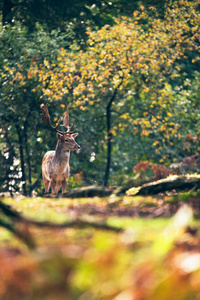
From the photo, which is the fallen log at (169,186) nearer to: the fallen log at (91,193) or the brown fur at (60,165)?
the fallen log at (91,193)

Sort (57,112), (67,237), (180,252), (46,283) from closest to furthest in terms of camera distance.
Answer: (46,283), (180,252), (67,237), (57,112)

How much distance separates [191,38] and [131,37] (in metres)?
3.13

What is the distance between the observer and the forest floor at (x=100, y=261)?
124 inches

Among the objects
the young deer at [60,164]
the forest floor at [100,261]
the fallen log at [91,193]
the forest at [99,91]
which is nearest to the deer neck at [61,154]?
the young deer at [60,164]

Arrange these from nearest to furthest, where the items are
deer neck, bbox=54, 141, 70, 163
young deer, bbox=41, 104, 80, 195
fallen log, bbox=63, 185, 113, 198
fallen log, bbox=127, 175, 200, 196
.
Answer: fallen log, bbox=127, 175, 200, 196, fallen log, bbox=63, 185, 113, 198, young deer, bbox=41, 104, 80, 195, deer neck, bbox=54, 141, 70, 163

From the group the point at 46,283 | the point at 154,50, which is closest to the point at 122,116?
the point at 154,50

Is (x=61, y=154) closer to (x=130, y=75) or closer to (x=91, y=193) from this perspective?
(x=91, y=193)

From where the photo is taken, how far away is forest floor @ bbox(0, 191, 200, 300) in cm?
315

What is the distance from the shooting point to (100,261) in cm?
355

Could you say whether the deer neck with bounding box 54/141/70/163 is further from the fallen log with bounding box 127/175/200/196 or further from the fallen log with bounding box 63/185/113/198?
the fallen log with bounding box 127/175/200/196

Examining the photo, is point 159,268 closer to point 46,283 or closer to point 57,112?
point 46,283

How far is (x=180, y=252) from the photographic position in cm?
376

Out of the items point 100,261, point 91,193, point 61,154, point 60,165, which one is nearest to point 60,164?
point 60,165

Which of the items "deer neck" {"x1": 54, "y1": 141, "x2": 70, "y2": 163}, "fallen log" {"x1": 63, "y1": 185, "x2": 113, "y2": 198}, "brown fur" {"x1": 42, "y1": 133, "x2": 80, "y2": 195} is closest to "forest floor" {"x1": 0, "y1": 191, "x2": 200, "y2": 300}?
"fallen log" {"x1": 63, "y1": 185, "x2": 113, "y2": 198}
